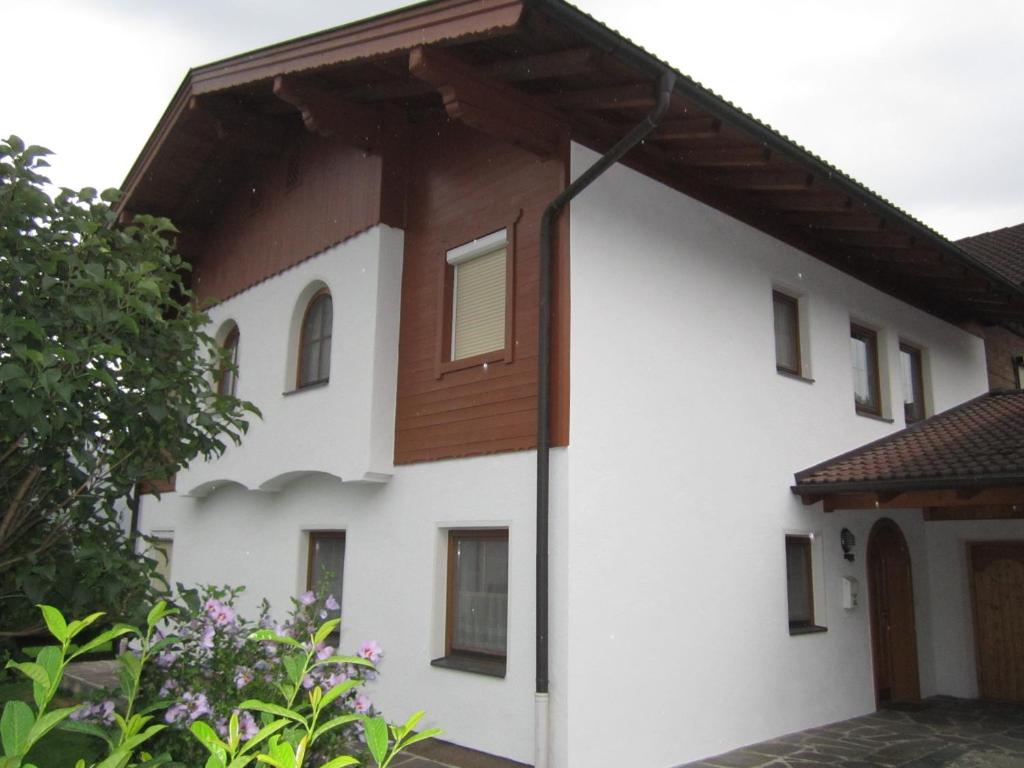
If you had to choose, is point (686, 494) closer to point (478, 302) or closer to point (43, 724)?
point (478, 302)

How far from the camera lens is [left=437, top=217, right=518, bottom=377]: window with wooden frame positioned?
24.8 ft

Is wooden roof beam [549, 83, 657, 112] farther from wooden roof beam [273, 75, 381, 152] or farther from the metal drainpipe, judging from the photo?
wooden roof beam [273, 75, 381, 152]

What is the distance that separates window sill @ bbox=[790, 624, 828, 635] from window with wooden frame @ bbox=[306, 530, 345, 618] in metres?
4.49

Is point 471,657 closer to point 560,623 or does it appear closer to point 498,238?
point 560,623

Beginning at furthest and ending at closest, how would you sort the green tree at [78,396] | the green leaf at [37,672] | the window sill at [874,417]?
the window sill at [874,417] → the green tree at [78,396] → the green leaf at [37,672]

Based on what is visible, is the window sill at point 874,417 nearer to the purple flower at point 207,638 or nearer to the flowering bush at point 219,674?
the flowering bush at point 219,674

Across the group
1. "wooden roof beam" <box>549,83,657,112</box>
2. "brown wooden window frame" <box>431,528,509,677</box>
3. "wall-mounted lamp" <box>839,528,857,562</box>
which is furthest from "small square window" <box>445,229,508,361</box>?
"wall-mounted lamp" <box>839,528,857,562</box>

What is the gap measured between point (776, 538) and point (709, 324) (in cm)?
223

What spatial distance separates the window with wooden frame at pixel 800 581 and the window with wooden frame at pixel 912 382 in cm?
331

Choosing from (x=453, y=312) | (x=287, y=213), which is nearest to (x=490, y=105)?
A: (x=453, y=312)

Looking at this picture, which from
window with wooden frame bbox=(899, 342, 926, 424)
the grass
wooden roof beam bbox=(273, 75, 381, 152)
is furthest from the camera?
window with wooden frame bbox=(899, 342, 926, 424)

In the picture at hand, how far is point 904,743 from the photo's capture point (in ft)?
26.5

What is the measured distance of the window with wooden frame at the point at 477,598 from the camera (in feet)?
24.0

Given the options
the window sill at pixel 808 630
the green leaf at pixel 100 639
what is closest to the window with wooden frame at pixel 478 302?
the window sill at pixel 808 630
